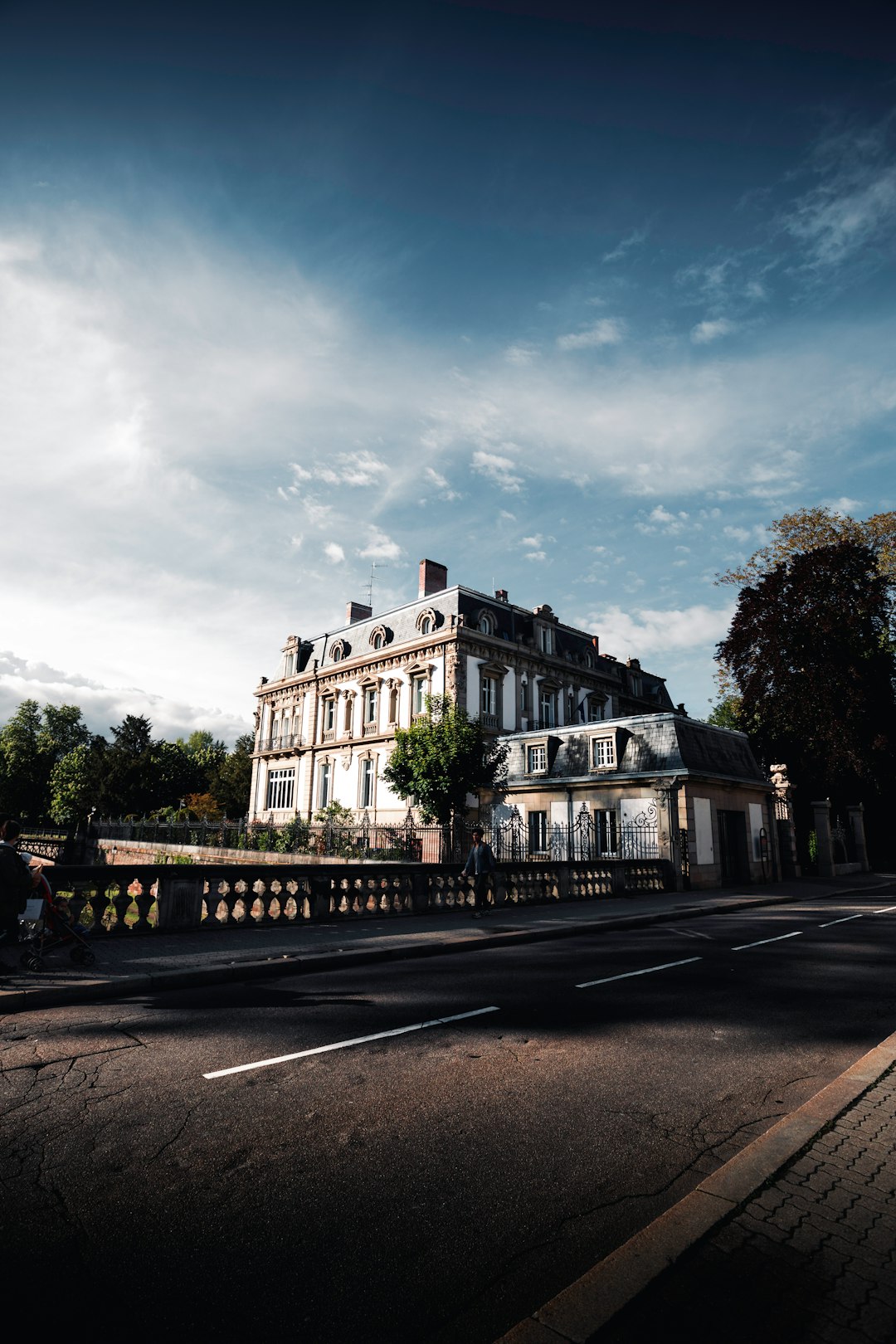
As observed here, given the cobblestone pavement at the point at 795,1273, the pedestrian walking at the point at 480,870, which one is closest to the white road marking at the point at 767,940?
the pedestrian walking at the point at 480,870

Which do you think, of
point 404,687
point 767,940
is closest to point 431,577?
point 404,687

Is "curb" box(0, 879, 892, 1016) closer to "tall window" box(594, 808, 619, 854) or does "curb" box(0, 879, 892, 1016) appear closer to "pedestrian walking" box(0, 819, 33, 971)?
"pedestrian walking" box(0, 819, 33, 971)

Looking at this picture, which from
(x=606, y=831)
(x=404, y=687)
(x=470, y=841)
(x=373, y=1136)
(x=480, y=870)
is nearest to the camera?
(x=373, y=1136)

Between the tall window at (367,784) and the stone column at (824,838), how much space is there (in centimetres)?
2432

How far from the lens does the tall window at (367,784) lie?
145ft

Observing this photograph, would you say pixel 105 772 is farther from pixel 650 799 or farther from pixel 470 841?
pixel 650 799

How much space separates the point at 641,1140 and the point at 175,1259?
267cm

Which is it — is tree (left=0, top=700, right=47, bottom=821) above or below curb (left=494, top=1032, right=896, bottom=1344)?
above

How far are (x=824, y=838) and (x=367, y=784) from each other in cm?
2542

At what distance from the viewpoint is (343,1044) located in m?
6.22

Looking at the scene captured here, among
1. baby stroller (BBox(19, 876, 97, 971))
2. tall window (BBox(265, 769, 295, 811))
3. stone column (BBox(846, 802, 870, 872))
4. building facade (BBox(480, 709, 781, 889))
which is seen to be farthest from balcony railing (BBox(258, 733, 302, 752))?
baby stroller (BBox(19, 876, 97, 971))

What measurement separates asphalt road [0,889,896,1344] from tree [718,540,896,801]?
2571 cm

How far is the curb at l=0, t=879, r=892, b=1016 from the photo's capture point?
771cm

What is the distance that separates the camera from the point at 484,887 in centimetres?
1648
